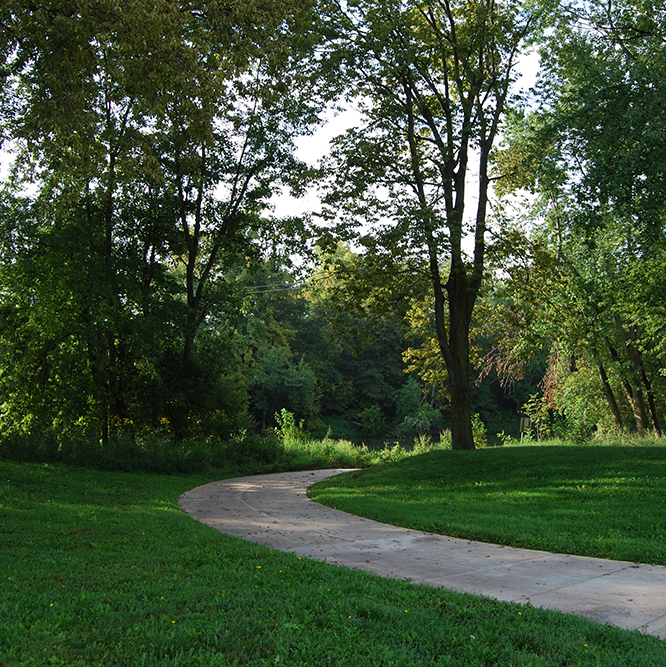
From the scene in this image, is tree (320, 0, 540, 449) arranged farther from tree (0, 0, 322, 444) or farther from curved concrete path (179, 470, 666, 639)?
curved concrete path (179, 470, 666, 639)

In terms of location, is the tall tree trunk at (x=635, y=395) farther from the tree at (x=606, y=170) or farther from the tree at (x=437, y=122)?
the tree at (x=437, y=122)

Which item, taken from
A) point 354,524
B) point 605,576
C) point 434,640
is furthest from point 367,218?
point 434,640

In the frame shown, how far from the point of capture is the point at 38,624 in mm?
3877

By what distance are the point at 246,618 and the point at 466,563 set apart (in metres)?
3.36

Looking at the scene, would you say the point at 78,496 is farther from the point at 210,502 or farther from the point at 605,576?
the point at 605,576

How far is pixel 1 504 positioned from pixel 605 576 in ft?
28.7

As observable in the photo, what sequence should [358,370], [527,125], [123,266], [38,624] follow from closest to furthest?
[38,624] < [123,266] < [527,125] < [358,370]

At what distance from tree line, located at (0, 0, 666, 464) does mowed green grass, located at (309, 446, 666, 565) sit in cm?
313

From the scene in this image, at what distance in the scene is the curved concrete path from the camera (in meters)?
5.07

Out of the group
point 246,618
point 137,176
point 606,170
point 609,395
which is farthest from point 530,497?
point 609,395

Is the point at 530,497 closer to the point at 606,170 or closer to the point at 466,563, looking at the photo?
the point at 466,563

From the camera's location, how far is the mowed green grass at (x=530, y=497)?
26.6 feet

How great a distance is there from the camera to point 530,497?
11.8m

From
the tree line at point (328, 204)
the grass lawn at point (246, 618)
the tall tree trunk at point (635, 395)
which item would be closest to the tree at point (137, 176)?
the tree line at point (328, 204)
